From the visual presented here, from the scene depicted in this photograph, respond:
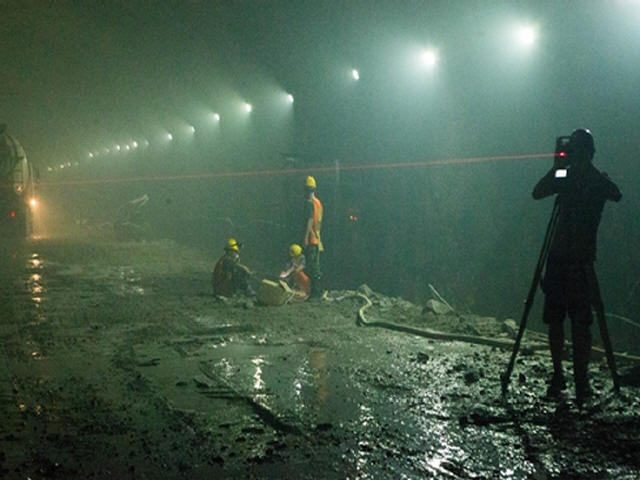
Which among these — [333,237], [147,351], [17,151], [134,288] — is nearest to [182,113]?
[17,151]

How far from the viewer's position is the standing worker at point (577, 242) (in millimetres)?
5363

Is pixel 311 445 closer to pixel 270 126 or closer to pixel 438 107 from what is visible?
pixel 438 107

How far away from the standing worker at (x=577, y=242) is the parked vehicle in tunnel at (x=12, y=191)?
76.7ft

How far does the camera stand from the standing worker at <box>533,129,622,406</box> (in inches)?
211

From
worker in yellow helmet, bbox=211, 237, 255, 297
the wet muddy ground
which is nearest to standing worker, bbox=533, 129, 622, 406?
the wet muddy ground

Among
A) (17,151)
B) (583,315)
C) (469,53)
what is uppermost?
(469,53)

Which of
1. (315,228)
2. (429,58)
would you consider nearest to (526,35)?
(429,58)

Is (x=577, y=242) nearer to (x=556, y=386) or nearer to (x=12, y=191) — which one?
(x=556, y=386)

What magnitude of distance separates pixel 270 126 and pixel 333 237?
Result: 26.8ft

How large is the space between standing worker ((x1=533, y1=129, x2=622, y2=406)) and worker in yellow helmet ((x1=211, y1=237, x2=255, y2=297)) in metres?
6.87

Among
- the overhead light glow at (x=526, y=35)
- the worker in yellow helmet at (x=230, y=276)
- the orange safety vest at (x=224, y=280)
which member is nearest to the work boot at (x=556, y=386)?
the worker in yellow helmet at (x=230, y=276)

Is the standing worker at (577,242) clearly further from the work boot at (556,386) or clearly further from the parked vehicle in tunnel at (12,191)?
the parked vehicle in tunnel at (12,191)

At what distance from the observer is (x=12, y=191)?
78.5 feet

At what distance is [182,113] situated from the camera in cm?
3212
